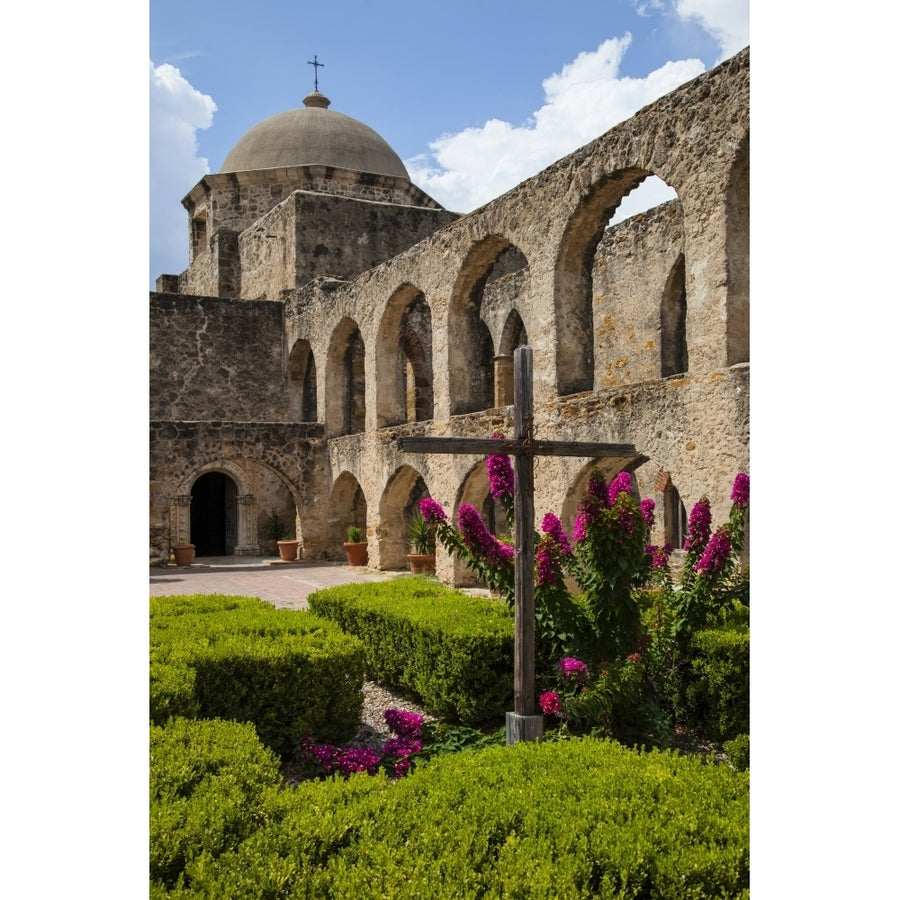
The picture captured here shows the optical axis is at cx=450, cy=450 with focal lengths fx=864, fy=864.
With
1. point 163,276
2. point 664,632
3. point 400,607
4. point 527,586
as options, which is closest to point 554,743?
point 527,586

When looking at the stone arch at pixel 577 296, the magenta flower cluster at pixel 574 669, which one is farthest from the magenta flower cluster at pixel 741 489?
the stone arch at pixel 577 296

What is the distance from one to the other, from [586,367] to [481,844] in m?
7.77

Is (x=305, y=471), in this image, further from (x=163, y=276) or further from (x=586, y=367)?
(x=163, y=276)

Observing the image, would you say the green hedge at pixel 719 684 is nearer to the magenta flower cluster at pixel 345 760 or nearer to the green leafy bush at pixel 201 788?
the magenta flower cluster at pixel 345 760

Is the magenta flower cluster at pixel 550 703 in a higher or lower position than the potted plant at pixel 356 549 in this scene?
higher

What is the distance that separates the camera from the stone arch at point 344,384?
15.7 metres

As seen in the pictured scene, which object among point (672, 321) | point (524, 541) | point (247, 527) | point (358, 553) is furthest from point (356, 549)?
point (524, 541)

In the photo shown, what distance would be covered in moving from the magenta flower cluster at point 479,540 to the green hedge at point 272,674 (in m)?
1.10

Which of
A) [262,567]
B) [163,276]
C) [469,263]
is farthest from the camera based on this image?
[163,276]

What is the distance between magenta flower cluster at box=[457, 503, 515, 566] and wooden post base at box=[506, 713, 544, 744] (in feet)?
3.38

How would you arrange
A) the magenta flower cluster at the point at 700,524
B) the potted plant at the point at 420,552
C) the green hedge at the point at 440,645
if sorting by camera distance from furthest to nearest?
1. the potted plant at the point at 420,552
2. the green hedge at the point at 440,645
3. the magenta flower cluster at the point at 700,524

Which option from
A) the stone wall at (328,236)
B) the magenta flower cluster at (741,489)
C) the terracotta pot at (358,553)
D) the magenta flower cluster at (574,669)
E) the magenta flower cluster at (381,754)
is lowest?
the terracotta pot at (358,553)

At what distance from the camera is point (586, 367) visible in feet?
32.9

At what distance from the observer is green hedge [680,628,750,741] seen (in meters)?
4.98
